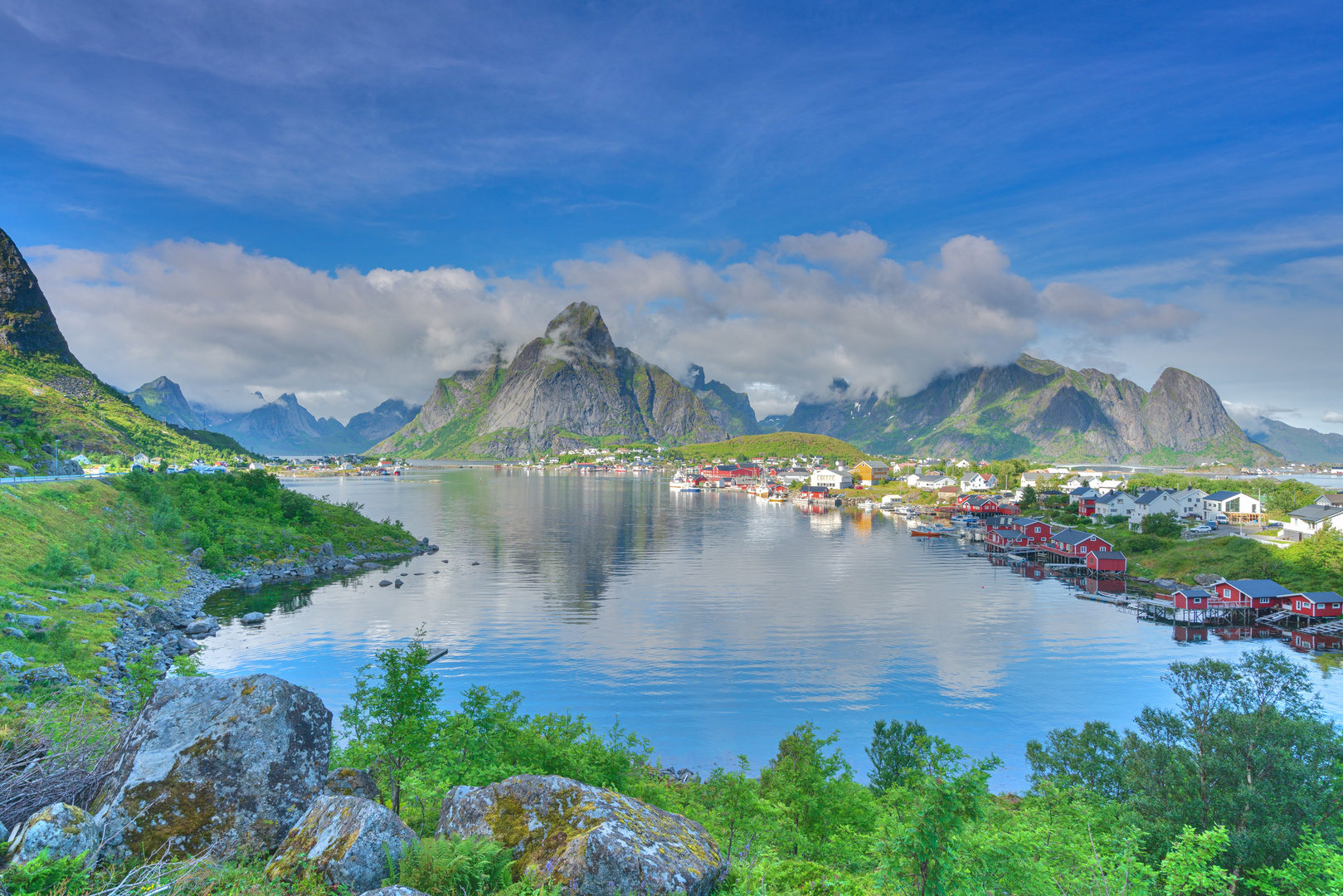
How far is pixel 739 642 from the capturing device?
39.7 meters

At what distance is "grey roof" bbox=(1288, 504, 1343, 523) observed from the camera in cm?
6938

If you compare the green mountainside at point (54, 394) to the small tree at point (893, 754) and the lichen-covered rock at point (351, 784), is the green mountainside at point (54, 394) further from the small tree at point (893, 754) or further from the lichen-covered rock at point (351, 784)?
the small tree at point (893, 754)

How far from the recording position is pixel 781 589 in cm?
5438

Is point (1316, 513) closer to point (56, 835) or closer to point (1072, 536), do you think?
point (1072, 536)

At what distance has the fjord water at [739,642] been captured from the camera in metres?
29.2

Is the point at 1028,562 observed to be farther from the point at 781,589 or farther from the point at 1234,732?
the point at 1234,732

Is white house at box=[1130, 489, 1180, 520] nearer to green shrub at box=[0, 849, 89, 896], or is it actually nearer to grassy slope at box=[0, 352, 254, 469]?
green shrub at box=[0, 849, 89, 896]

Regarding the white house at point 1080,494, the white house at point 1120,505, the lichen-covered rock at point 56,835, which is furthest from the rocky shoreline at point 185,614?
the white house at point 1080,494

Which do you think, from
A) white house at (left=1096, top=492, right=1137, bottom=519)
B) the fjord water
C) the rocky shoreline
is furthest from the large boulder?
white house at (left=1096, top=492, right=1137, bottom=519)

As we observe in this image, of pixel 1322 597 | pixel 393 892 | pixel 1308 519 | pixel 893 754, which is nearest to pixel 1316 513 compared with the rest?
pixel 1308 519

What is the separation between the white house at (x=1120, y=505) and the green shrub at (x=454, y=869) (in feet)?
353

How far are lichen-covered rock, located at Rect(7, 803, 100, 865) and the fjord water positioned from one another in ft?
68.4

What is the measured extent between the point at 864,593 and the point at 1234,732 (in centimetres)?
3795

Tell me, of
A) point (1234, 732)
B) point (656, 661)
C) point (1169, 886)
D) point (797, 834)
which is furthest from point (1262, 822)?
point (656, 661)
